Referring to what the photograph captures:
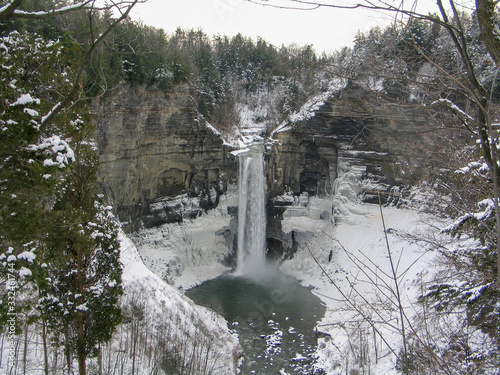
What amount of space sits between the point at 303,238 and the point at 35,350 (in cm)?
1930

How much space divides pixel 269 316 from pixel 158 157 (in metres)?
13.2

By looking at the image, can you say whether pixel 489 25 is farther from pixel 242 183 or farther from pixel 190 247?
pixel 242 183

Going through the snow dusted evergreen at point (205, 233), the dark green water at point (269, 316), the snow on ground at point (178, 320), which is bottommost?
the dark green water at point (269, 316)

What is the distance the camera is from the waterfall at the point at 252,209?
87.1ft

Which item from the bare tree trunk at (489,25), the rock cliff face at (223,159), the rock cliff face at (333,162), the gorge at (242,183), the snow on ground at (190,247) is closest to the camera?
the bare tree trunk at (489,25)

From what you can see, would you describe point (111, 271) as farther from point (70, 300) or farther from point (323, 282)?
point (323, 282)

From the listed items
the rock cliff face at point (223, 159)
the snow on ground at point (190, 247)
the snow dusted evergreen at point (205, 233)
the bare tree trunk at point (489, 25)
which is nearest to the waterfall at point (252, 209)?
the rock cliff face at point (223, 159)

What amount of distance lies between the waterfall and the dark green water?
8.18 feet

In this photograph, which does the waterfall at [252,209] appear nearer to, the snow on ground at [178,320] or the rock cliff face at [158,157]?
the rock cliff face at [158,157]

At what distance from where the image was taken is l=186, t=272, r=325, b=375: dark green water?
14.2 metres

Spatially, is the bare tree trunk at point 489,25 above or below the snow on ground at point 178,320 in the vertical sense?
above

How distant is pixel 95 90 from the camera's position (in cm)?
1934

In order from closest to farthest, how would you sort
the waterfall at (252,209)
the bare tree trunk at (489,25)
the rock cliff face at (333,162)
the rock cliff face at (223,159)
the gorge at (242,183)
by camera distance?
the bare tree trunk at (489,25) → the gorge at (242,183) → the rock cliff face at (223,159) → the rock cliff face at (333,162) → the waterfall at (252,209)

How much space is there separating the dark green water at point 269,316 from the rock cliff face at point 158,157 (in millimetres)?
6465
